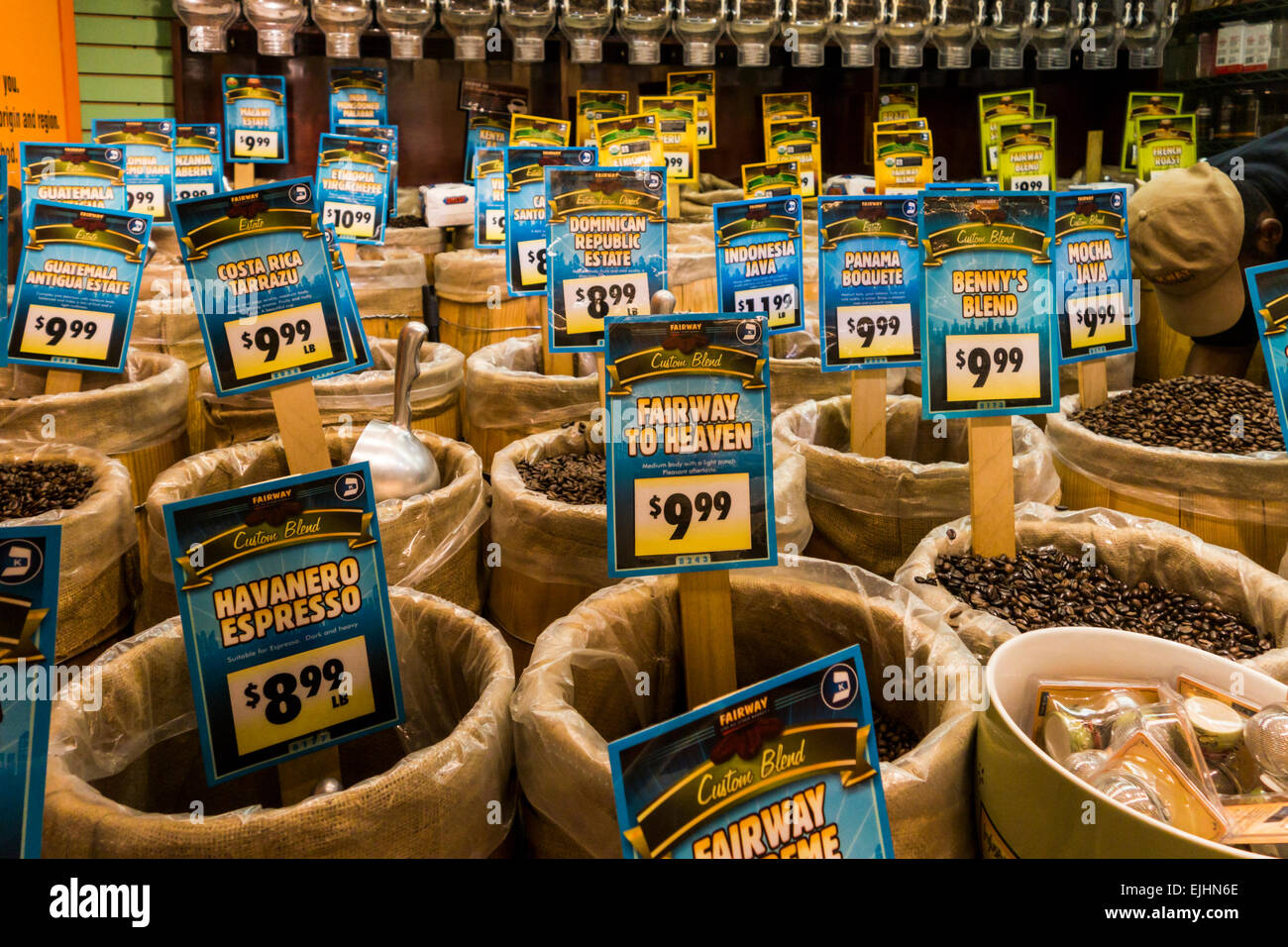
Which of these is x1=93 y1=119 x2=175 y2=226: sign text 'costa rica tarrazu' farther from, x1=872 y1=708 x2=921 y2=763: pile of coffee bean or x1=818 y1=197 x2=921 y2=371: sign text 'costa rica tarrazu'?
x1=872 y1=708 x2=921 y2=763: pile of coffee bean

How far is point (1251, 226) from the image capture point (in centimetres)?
199

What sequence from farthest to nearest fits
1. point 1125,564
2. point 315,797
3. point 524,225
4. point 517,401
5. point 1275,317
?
point 524,225, point 517,401, point 1125,564, point 1275,317, point 315,797

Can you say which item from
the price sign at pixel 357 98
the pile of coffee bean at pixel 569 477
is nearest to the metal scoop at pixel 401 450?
the pile of coffee bean at pixel 569 477

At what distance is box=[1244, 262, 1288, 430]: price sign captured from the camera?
1353mm

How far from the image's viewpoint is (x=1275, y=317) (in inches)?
53.3

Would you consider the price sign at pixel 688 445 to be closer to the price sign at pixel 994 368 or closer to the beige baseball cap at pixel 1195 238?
the price sign at pixel 994 368

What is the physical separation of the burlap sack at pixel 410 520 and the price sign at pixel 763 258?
0.70 metres

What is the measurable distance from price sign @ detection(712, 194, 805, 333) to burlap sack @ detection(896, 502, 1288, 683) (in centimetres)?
75

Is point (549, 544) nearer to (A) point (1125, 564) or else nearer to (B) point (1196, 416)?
(A) point (1125, 564)

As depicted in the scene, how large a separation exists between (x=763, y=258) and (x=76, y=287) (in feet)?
4.59

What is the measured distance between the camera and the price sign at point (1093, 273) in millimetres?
1807

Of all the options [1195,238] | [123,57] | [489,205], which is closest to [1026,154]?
[1195,238]
